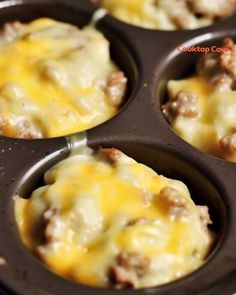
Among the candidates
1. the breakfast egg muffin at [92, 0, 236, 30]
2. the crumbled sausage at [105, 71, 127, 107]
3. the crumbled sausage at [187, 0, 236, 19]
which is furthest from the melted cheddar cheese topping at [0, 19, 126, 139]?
the crumbled sausage at [187, 0, 236, 19]

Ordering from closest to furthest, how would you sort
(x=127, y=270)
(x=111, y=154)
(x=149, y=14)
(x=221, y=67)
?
(x=127, y=270) < (x=111, y=154) < (x=221, y=67) < (x=149, y=14)

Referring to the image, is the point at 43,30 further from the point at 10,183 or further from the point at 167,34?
the point at 10,183

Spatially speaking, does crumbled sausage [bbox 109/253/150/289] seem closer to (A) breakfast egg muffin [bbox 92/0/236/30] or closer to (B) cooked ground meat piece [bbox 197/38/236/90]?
(B) cooked ground meat piece [bbox 197/38/236/90]

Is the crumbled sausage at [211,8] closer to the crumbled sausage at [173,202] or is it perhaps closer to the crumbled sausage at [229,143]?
the crumbled sausage at [229,143]

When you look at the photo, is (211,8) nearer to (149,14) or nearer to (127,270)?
(149,14)

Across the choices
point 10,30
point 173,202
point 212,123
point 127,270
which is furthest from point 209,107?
point 10,30

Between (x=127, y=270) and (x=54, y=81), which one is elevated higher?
(x=54, y=81)

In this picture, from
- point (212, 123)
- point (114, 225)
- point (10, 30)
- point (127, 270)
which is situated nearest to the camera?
point (127, 270)
